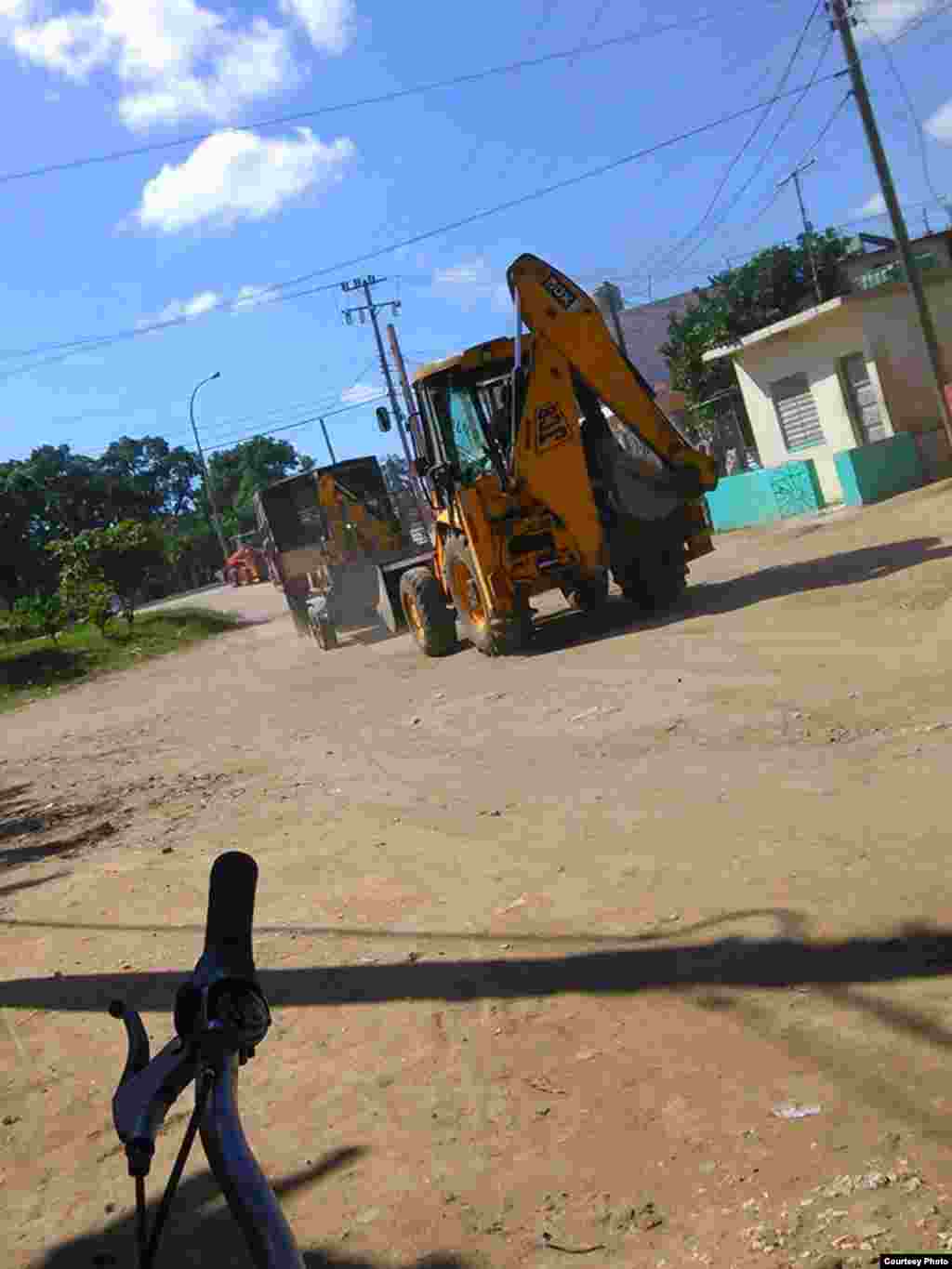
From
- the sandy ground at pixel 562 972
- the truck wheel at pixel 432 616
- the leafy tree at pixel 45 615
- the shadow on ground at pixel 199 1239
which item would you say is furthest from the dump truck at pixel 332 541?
the shadow on ground at pixel 199 1239

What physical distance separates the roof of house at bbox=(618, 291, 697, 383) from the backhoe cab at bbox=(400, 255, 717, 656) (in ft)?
152

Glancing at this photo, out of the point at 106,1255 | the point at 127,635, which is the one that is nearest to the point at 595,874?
the point at 106,1255

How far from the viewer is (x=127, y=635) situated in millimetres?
34625

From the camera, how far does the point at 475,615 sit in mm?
15602

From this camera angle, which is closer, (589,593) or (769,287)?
(589,593)

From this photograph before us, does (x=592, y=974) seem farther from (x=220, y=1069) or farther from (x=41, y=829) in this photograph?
(x=41, y=829)

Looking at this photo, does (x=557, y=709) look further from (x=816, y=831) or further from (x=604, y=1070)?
(x=604, y=1070)

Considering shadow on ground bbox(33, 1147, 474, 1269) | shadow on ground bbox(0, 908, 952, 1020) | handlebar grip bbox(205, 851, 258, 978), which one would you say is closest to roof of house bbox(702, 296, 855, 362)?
shadow on ground bbox(0, 908, 952, 1020)

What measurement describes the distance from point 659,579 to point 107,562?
81.3ft

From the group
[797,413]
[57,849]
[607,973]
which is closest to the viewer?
[607,973]

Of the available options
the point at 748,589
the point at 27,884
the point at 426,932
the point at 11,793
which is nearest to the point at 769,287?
the point at 748,589

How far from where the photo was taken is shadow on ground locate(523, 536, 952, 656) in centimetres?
1451

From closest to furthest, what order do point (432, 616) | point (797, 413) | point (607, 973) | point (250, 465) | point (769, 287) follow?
point (607, 973)
point (432, 616)
point (797, 413)
point (769, 287)
point (250, 465)

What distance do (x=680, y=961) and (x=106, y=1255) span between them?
2.17 metres
